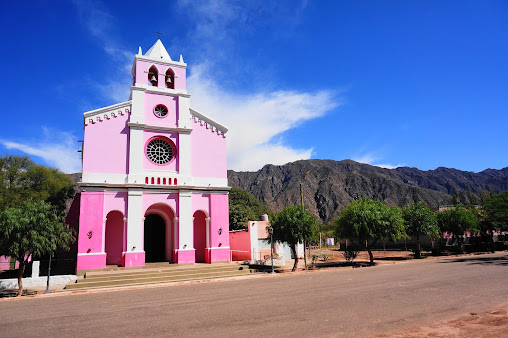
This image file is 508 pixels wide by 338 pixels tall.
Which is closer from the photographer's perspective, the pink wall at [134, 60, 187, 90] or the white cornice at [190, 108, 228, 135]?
the pink wall at [134, 60, 187, 90]

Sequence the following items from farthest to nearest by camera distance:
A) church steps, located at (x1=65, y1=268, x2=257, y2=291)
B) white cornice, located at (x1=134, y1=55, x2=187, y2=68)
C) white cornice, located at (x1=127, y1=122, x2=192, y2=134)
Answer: white cornice, located at (x1=134, y1=55, x2=187, y2=68) → white cornice, located at (x1=127, y1=122, x2=192, y2=134) → church steps, located at (x1=65, y1=268, x2=257, y2=291)

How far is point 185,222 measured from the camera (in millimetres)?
20938

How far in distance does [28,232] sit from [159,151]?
30.8 feet

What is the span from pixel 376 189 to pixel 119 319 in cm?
13933

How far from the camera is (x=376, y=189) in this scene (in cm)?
13638

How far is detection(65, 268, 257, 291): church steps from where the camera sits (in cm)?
1552

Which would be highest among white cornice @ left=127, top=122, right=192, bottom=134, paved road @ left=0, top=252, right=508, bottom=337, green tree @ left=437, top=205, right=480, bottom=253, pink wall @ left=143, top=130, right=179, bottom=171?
white cornice @ left=127, top=122, right=192, bottom=134

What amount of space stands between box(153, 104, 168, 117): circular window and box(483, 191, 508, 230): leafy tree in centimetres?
2925

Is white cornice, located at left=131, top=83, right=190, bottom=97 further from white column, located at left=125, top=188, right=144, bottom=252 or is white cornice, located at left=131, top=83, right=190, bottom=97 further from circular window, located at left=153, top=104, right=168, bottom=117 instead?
white column, located at left=125, top=188, right=144, bottom=252

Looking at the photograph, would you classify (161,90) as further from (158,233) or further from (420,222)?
(420,222)

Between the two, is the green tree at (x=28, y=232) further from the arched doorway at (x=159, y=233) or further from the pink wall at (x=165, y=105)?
the pink wall at (x=165, y=105)

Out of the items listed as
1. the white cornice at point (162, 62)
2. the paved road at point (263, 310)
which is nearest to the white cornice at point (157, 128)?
the white cornice at point (162, 62)

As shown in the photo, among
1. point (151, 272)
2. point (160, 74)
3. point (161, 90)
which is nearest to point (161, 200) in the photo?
point (151, 272)

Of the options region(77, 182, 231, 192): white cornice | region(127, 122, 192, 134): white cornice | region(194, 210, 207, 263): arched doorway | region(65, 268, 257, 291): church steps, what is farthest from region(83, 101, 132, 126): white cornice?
region(65, 268, 257, 291): church steps
